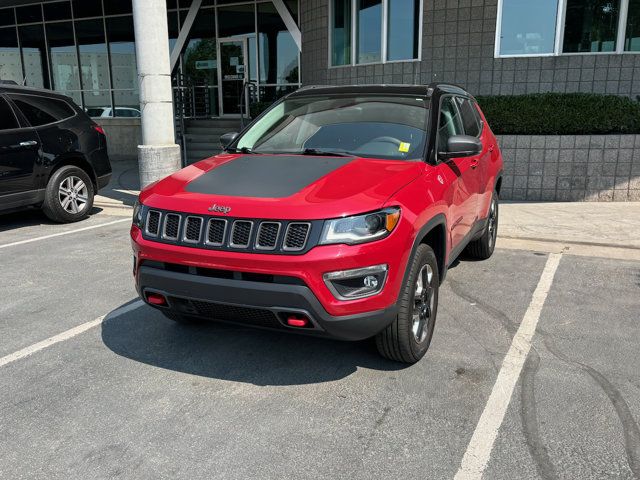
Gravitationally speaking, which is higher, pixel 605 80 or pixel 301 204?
pixel 605 80

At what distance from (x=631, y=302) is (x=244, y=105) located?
42.9 feet

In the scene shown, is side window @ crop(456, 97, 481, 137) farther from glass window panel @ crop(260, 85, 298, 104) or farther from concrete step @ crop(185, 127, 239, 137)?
glass window panel @ crop(260, 85, 298, 104)

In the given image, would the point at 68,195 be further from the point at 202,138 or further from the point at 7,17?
the point at 7,17

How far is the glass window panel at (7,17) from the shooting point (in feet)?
64.0

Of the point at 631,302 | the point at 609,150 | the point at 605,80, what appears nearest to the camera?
the point at 631,302

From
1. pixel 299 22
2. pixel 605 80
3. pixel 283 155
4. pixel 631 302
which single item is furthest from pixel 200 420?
pixel 299 22

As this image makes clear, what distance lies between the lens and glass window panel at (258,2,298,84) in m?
15.2

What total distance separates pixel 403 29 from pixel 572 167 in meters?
4.42

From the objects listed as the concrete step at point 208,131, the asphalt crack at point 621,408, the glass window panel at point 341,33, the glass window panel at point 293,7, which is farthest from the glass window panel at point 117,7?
the asphalt crack at point 621,408

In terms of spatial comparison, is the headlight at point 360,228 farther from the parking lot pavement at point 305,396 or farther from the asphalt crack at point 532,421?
the asphalt crack at point 532,421

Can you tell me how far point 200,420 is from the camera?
9.83 ft

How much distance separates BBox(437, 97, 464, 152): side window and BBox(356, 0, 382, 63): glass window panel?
7.47 meters

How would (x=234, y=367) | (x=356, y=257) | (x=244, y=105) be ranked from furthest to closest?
(x=244, y=105), (x=234, y=367), (x=356, y=257)

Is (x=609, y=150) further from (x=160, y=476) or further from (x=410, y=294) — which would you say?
(x=160, y=476)
